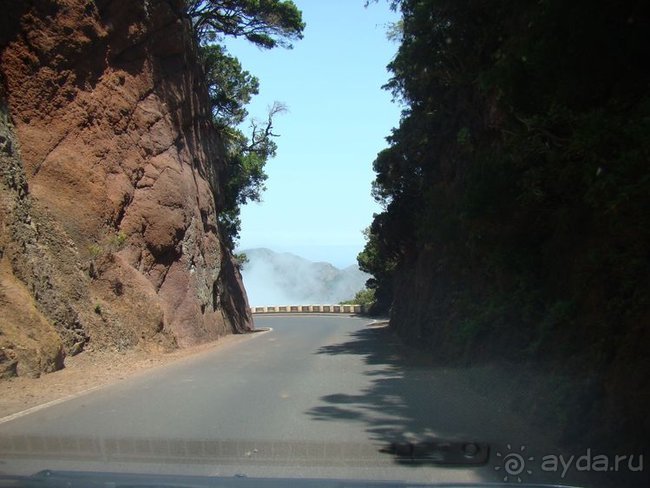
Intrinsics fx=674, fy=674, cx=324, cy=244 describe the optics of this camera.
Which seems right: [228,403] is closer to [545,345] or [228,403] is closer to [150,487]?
[545,345]

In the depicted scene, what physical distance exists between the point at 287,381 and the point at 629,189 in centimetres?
803

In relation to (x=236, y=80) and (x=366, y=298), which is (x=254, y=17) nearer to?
(x=236, y=80)

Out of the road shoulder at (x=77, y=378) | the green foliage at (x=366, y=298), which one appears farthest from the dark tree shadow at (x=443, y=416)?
the green foliage at (x=366, y=298)

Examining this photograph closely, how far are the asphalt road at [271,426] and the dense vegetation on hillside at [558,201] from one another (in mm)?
1103

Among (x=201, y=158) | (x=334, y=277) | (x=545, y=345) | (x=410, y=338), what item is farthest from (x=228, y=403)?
(x=334, y=277)

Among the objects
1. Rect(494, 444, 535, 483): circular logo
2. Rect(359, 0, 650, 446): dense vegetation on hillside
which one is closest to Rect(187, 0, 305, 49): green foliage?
Rect(359, 0, 650, 446): dense vegetation on hillside

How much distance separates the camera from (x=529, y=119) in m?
9.66

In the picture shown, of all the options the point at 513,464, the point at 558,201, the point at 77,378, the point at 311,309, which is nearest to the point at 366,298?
the point at 311,309

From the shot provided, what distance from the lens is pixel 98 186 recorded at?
20.4 metres

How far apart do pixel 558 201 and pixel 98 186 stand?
1430 cm

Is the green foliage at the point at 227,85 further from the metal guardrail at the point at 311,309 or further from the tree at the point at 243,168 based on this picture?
the metal guardrail at the point at 311,309

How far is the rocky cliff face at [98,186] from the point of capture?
615 inches

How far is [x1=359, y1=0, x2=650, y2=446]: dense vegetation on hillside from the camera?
7.52 m

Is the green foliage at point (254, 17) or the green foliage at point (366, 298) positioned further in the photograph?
the green foliage at point (366, 298)
